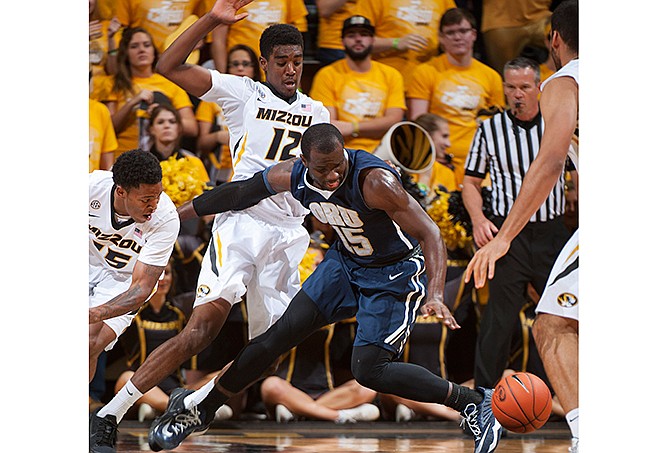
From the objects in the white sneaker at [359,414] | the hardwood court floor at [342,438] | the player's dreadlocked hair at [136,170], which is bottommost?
the hardwood court floor at [342,438]

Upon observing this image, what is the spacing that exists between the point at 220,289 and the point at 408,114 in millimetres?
1389

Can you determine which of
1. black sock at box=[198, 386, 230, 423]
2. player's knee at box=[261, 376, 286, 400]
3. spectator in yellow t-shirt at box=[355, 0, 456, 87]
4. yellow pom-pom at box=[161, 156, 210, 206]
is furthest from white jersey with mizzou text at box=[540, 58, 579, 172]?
black sock at box=[198, 386, 230, 423]

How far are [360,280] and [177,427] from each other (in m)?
1.16

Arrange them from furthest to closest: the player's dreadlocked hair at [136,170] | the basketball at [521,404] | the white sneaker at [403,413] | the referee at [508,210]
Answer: the white sneaker at [403,413], the referee at [508,210], the player's dreadlocked hair at [136,170], the basketball at [521,404]

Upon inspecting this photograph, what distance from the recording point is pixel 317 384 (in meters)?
5.26

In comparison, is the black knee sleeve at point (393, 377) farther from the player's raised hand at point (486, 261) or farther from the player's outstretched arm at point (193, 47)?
the player's outstretched arm at point (193, 47)

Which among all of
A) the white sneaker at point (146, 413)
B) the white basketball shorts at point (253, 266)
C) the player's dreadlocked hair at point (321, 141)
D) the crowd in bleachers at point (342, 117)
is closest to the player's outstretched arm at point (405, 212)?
the player's dreadlocked hair at point (321, 141)

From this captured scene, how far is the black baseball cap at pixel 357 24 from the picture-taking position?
5004mm

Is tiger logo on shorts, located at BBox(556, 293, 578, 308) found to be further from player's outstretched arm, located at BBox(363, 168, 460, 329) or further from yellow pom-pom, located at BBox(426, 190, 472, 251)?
player's outstretched arm, located at BBox(363, 168, 460, 329)

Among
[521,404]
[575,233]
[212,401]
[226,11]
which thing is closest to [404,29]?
[226,11]

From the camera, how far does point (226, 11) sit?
4.72 metres
